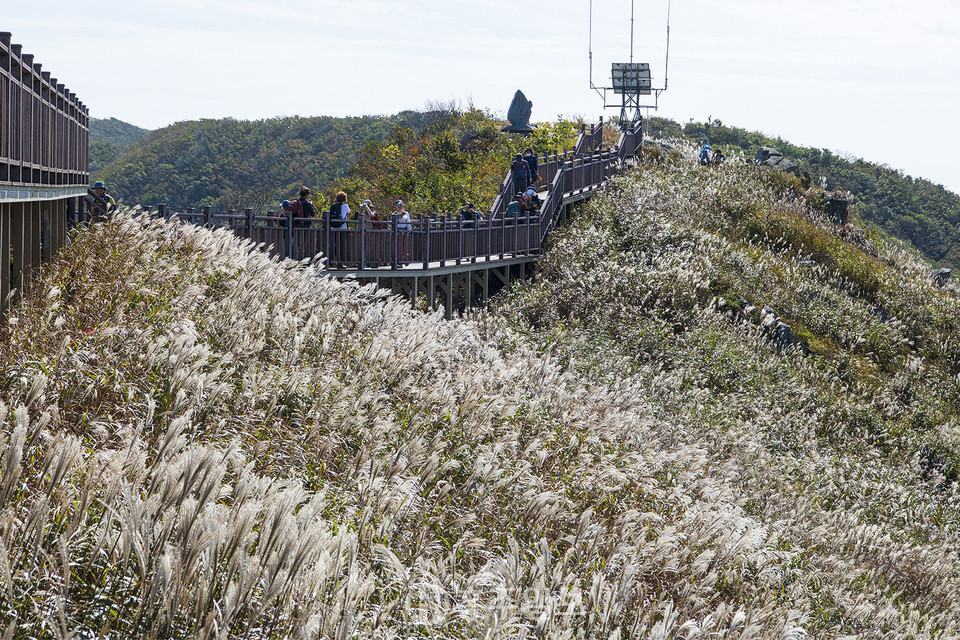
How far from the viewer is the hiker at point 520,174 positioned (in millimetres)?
26562

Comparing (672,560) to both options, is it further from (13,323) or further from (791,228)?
(791,228)

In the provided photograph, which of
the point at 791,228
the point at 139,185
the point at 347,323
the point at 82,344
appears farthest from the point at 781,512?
the point at 139,185

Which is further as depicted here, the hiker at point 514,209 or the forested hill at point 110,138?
the forested hill at point 110,138

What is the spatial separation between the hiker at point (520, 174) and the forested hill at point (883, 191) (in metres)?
50.7

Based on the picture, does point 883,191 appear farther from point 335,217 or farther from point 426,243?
point 335,217

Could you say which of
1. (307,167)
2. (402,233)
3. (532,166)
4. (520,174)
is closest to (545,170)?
(532,166)

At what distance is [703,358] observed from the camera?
17.2 m

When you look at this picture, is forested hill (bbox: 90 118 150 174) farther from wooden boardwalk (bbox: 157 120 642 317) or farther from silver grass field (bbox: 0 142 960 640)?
silver grass field (bbox: 0 142 960 640)

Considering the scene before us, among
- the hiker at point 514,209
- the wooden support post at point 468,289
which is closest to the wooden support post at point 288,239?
the wooden support post at point 468,289

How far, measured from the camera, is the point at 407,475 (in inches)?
218

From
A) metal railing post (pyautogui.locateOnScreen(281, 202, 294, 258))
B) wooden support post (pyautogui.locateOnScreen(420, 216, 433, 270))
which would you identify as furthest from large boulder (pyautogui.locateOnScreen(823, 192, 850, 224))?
metal railing post (pyautogui.locateOnScreen(281, 202, 294, 258))

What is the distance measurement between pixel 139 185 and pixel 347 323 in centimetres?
8884

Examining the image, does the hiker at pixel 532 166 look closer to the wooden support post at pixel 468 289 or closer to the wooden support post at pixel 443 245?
the wooden support post at pixel 468 289

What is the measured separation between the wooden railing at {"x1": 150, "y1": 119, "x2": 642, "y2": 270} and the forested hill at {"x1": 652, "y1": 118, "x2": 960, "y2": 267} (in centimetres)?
5427
